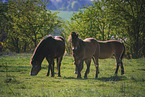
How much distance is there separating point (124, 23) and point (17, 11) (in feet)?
87.3

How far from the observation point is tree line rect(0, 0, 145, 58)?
26.1 metres

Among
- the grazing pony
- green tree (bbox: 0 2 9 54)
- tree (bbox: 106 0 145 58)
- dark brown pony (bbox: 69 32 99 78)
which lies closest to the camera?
dark brown pony (bbox: 69 32 99 78)

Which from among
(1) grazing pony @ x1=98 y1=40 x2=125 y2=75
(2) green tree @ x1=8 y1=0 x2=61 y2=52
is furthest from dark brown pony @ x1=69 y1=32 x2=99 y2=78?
(2) green tree @ x1=8 y1=0 x2=61 y2=52

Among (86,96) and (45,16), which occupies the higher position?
(45,16)

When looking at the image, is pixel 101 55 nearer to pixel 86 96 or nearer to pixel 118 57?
pixel 118 57

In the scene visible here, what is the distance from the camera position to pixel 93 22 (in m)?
37.7

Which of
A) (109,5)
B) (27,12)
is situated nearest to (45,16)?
(27,12)

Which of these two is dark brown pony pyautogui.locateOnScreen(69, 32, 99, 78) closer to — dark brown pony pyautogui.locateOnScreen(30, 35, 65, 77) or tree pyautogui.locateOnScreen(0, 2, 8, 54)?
dark brown pony pyautogui.locateOnScreen(30, 35, 65, 77)

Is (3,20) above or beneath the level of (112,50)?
above

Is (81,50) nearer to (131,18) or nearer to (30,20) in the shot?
(131,18)

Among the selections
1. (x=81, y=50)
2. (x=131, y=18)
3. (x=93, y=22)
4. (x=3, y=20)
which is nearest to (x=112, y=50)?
(x=81, y=50)

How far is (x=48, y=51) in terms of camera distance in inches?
505

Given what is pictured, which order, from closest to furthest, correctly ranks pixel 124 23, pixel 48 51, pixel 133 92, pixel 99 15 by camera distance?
pixel 133 92
pixel 48 51
pixel 124 23
pixel 99 15

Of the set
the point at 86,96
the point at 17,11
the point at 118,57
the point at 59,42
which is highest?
the point at 17,11
